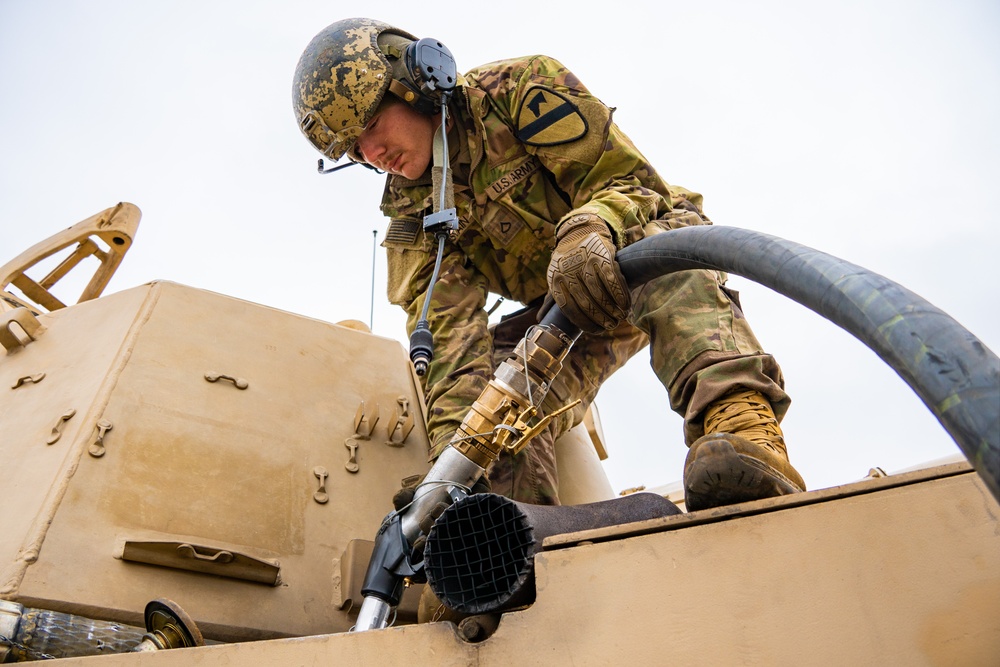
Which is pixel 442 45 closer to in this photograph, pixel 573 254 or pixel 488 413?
pixel 573 254

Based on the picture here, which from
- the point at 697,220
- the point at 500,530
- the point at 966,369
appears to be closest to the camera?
the point at 966,369

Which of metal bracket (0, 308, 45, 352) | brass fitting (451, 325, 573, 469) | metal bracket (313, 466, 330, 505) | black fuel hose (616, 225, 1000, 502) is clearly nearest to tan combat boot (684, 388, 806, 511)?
black fuel hose (616, 225, 1000, 502)

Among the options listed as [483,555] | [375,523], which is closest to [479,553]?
[483,555]

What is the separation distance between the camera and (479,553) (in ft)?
5.72

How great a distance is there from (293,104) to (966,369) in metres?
→ 2.56

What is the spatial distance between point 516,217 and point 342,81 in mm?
651

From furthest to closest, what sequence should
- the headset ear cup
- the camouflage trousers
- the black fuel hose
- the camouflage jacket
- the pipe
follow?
the headset ear cup
the camouflage jacket
the camouflage trousers
the pipe
the black fuel hose

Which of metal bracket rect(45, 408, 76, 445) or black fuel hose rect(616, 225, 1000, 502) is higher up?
metal bracket rect(45, 408, 76, 445)

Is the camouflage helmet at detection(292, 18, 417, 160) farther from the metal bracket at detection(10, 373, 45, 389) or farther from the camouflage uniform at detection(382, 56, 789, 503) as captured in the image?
the metal bracket at detection(10, 373, 45, 389)

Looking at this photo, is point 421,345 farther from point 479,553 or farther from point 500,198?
point 479,553

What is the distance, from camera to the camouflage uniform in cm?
271

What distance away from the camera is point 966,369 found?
128 centimetres

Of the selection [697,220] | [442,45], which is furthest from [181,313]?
[697,220]

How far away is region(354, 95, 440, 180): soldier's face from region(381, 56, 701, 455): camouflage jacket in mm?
91
